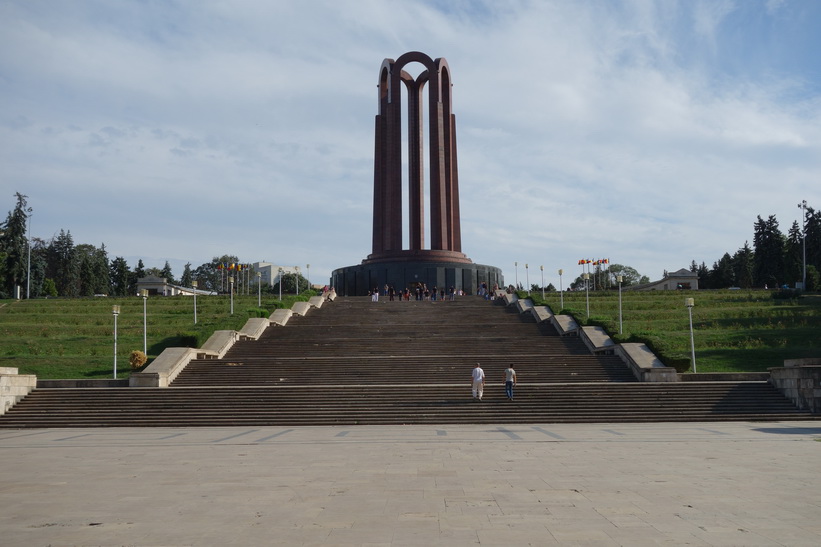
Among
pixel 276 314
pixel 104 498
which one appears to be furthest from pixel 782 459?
pixel 276 314

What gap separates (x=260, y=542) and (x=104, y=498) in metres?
2.78

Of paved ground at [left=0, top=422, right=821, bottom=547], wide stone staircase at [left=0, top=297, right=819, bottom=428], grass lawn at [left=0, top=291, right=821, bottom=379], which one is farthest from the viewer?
grass lawn at [left=0, top=291, right=821, bottom=379]

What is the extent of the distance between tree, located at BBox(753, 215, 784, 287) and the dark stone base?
32.2 meters

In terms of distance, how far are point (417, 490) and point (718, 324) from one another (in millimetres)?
25333

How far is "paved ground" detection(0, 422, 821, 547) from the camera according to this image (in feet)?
19.4

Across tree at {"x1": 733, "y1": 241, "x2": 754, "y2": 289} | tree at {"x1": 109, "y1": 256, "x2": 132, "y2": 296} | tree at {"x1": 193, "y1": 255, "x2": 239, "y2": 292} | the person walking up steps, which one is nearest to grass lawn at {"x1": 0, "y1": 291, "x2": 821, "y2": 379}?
the person walking up steps

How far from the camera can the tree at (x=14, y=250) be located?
A: 5953 centimetres

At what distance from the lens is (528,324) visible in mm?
29094

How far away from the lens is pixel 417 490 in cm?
786

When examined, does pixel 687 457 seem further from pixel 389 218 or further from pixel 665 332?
pixel 389 218

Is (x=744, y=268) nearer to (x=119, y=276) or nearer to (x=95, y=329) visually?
(x=95, y=329)

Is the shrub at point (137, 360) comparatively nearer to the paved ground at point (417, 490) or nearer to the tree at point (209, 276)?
the paved ground at point (417, 490)

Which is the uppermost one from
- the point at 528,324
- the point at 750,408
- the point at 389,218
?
the point at 389,218

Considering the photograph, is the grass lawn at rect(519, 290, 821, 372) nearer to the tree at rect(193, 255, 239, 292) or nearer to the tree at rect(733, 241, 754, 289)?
the tree at rect(733, 241, 754, 289)
